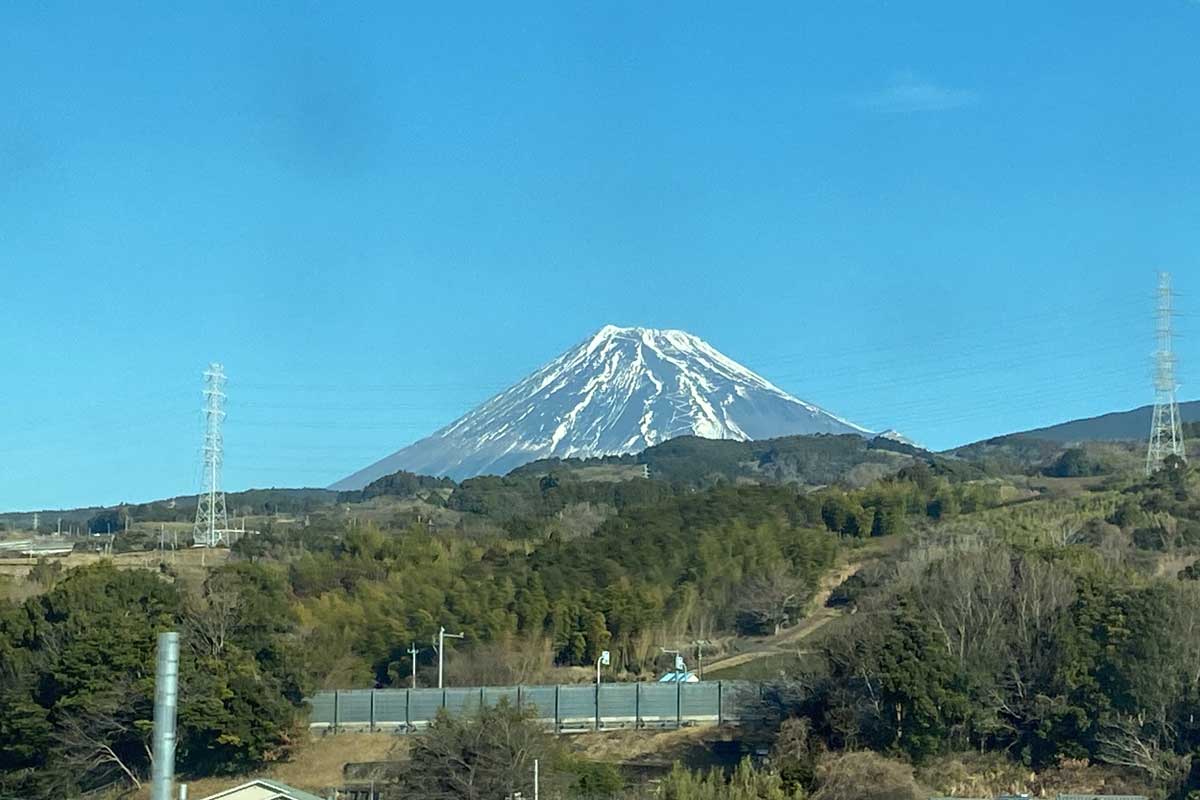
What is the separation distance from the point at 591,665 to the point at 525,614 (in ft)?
9.54

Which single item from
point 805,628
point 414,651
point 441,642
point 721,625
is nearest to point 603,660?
point 441,642

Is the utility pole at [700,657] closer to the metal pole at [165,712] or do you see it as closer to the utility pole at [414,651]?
the utility pole at [414,651]

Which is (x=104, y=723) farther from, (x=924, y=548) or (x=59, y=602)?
(x=924, y=548)

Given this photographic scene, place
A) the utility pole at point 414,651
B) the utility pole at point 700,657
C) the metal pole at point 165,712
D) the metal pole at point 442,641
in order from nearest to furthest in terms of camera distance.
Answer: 1. the metal pole at point 165,712
2. the metal pole at point 442,641
3. the utility pole at point 414,651
4. the utility pole at point 700,657

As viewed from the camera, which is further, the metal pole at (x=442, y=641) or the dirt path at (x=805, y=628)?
the dirt path at (x=805, y=628)

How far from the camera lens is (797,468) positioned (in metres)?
163

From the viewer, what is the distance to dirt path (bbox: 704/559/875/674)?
206 feet

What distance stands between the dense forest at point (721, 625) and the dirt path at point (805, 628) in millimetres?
793

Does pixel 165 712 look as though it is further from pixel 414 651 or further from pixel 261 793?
pixel 414 651

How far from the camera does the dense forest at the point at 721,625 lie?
43656 mm

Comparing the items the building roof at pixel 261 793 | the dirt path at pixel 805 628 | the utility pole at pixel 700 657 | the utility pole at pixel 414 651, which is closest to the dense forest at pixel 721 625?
the utility pole at pixel 414 651

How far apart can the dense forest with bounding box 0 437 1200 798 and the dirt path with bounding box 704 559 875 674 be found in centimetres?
79

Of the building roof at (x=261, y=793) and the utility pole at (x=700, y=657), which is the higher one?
the utility pole at (x=700, y=657)

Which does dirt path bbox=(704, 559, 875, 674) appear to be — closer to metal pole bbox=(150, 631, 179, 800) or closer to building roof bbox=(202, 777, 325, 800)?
building roof bbox=(202, 777, 325, 800)
